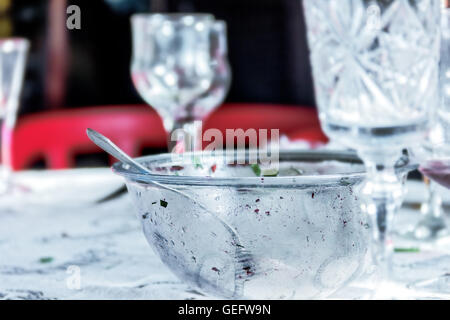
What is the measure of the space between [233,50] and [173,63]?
323 centimetres

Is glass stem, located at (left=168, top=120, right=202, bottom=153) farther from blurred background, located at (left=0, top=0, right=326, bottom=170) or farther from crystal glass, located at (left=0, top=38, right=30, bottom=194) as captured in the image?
blurred background, located at (left=0, top=0, right=326, bottom=170)

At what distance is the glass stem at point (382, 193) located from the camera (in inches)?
20.3

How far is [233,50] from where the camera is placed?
425 cm

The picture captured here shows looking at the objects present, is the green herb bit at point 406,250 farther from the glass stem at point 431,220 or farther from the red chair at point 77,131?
the red chair at point 77,131

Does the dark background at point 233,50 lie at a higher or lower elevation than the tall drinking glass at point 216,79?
higher

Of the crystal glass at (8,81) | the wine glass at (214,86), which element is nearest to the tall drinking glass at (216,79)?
the wine glass at (214,86)

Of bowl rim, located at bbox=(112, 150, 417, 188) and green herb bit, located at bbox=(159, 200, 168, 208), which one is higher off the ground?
bowl rim, located at bbox=(112, 150, 417, 188)

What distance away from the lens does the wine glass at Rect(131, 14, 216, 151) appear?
3.44 feet

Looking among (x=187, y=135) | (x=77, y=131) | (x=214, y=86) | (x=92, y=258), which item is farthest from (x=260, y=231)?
(x=77, y=131)

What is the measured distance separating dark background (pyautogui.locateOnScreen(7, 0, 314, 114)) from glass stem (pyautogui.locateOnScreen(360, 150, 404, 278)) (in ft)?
11.0

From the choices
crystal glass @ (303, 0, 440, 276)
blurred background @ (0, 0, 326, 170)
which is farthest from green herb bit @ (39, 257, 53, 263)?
blurred background @ (0, 0, 326, 170)

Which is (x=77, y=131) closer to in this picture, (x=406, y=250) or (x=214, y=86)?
(x=214, y=86)

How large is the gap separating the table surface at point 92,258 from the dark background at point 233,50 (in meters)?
2.98

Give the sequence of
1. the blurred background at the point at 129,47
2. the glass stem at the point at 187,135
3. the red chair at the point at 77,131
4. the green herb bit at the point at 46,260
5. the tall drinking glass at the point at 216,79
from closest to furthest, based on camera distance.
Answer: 1. the green herb bit at the point at 46,260
2. the glass stem at the point at 187,135
3. the tall drinking glass at the point at 216,79
4. the red chair at the point at 77,131
5. the blurred background at the point at 129,47
